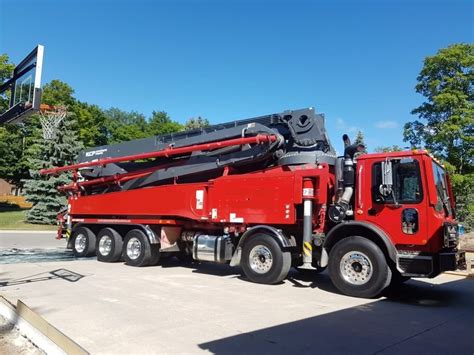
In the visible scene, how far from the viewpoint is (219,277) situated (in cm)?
1052

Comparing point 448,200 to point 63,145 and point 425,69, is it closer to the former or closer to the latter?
point 425,69

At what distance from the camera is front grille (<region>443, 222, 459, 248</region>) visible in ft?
26.0

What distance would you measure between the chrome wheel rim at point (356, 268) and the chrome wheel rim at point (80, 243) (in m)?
8.74

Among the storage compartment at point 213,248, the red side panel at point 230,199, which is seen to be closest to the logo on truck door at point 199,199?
the red side panel at point 230,199

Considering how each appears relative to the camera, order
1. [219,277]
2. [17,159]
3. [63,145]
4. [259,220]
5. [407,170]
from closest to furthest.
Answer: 1. [407,170]
2. [259,220]
3. [219,277]
4. [63,145]
5. [17,159]

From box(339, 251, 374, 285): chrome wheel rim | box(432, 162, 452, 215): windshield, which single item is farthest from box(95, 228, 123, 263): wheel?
box(432, 162, 452, 215): windshield

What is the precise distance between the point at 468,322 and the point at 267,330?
321 centimetres

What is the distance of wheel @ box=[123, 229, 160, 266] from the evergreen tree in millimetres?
19786

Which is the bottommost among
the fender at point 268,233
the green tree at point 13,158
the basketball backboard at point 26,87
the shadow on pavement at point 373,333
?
the shadow on pavement at point 373,333

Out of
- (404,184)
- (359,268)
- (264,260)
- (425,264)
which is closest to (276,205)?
(264,260)

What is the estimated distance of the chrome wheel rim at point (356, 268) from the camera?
26.7ft

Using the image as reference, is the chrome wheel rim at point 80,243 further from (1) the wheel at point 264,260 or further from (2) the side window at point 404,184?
(2) the side window at point 404,184

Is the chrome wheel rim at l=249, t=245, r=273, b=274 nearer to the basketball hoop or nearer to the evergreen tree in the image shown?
the evergreen tree

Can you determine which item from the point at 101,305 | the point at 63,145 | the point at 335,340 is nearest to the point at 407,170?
the point at 335,340
